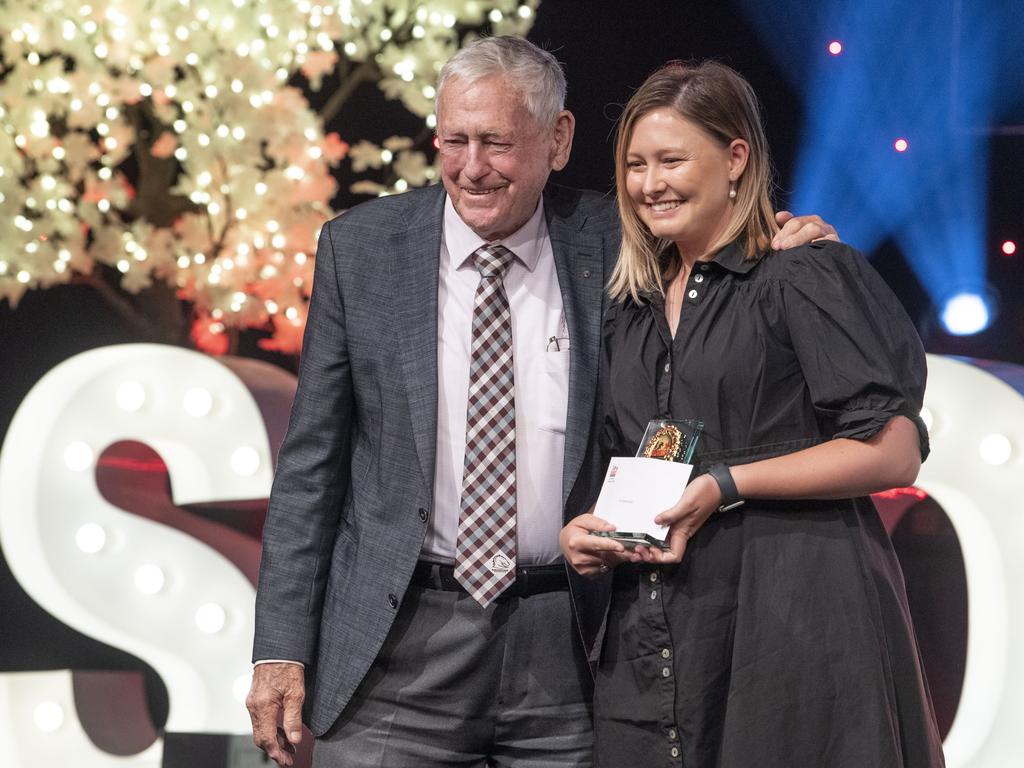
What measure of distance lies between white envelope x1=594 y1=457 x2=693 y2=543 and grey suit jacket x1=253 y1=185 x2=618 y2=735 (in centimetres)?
23

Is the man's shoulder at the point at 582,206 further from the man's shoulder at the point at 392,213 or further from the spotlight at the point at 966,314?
the spotlight at the point at 966,314

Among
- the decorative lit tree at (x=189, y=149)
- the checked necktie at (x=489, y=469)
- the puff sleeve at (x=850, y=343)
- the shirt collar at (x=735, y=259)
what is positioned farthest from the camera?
the decorative lit tree at (x=189, y=149)

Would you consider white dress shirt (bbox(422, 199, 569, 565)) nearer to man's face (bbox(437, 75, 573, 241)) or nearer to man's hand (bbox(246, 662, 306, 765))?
man's face (bbox(437, 75, 573, 241))

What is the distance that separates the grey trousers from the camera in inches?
81.3

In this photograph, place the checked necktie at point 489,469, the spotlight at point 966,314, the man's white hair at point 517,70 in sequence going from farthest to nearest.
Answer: the spotlight at point 966,314 → the man's white hair at point 517,70 → the checked necktie at point 489,469

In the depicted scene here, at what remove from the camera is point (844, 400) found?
172 centimetres

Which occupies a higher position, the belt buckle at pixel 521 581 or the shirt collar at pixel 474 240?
the shirt collar at pixel 474 240

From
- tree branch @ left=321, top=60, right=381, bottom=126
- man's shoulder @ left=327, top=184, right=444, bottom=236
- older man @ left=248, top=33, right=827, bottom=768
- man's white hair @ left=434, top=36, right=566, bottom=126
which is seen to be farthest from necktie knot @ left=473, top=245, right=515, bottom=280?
tree branch @ left=321, top=60, right=381, bottom=126

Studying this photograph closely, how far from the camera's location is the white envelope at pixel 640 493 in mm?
1729

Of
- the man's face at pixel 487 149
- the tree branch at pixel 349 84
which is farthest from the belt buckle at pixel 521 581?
the tree branch at pixel 349 84

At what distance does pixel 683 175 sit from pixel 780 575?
64 cm

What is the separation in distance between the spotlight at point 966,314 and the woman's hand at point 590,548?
2230mm

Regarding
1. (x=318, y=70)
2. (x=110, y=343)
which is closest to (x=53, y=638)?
(x=110, y=343)

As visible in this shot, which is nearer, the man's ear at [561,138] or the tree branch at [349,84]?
the man's ear at [561,138]
